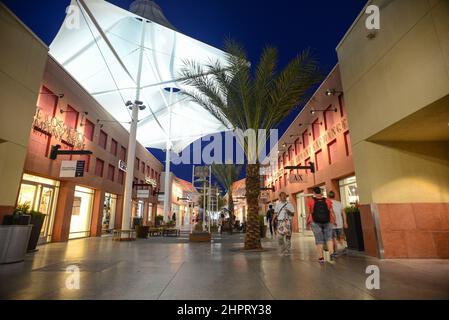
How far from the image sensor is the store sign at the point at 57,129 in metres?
10.8

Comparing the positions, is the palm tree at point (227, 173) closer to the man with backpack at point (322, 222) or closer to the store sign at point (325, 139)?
the store sign at point (325, 139)

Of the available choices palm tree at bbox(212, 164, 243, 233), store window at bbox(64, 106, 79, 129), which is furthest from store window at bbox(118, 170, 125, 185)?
palm tree at bbox(212, 164, 243, 233)

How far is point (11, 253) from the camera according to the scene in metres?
5.93

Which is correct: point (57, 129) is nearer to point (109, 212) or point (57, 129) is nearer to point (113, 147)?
point (113, 147)

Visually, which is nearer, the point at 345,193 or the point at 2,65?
the point at 2,65

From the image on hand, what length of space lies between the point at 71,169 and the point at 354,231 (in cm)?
1268

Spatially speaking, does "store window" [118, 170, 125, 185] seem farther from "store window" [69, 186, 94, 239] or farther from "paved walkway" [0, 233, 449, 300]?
"paved walkway" [0, 233, 449, 300]

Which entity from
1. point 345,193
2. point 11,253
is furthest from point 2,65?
point 345,193

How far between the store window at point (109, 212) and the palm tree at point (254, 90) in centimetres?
1347

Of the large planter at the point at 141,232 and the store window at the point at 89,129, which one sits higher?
the store window at the point at 89,129

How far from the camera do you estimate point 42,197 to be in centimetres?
1170

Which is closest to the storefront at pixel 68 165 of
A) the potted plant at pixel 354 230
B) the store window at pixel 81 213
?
the store window at pixel 81 213
